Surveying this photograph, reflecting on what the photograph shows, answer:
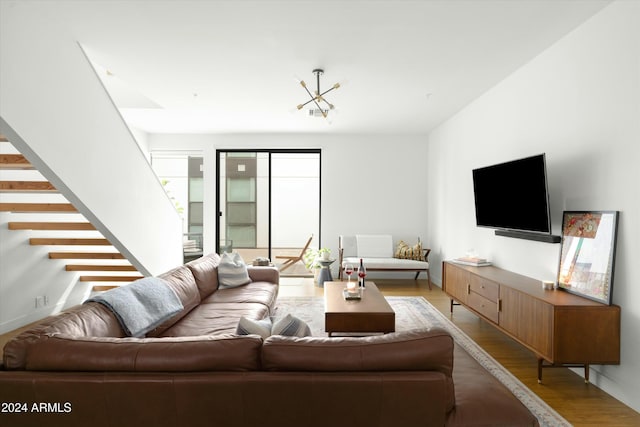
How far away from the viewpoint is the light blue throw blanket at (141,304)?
249 centimetres

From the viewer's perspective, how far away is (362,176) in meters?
7.58

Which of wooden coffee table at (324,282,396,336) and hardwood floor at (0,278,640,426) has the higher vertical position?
wooden coffee table at (324,282,396,336)

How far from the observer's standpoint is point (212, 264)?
4547 mm

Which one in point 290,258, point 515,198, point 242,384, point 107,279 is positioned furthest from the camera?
point 290,258

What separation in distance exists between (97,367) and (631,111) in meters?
3.43

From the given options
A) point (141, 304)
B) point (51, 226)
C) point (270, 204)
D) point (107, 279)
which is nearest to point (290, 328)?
point (141, 304)

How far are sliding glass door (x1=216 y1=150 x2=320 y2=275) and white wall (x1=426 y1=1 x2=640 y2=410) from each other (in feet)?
11.7

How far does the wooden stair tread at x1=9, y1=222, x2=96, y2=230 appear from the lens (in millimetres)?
3676

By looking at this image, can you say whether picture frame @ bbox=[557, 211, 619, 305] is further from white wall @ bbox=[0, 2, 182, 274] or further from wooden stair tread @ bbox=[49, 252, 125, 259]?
wooden stair tread @ bbox=[49, 252, 125, 259]

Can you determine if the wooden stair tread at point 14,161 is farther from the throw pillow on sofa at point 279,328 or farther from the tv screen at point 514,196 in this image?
the tv screen at point 514,196

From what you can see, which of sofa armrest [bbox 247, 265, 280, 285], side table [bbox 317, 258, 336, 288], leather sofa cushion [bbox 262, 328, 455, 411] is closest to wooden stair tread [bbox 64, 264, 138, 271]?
sofa armrest [bbox 247, 265, 280, 285]

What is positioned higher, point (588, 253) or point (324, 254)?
point (588, 253)

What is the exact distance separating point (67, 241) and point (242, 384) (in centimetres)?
360

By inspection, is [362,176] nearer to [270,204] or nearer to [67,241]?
[270,204]
